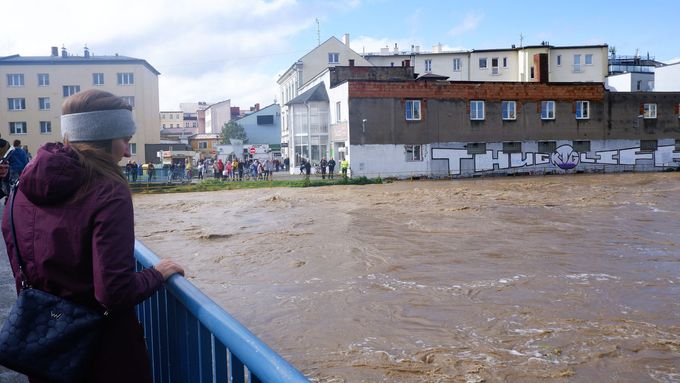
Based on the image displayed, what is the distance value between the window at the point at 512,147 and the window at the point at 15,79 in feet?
171

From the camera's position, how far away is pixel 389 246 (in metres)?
15.0

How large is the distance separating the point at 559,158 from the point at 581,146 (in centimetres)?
212

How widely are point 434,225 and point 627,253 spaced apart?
625 cm

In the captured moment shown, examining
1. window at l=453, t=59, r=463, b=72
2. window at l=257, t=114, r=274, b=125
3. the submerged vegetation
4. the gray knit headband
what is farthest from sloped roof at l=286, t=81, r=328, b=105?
the gray knit headband

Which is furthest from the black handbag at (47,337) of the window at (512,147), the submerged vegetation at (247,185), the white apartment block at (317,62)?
the white apartment block at (317,62)

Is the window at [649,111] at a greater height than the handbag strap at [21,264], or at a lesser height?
greater

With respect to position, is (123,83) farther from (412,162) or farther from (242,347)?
(242,347)

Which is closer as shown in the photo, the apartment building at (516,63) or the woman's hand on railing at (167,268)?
the woman's hand on railing at (167,268)

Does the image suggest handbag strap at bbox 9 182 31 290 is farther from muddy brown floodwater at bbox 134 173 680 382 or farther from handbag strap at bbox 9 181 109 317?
muddy brown floodwater at bbox 134 173 680 382

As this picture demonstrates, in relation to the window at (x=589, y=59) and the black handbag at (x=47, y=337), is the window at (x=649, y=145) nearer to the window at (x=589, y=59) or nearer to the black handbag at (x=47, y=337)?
the window at (x=589, y=59)

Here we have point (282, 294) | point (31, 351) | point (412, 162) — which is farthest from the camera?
point (412, 162)

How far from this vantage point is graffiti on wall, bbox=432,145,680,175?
45.7 metres

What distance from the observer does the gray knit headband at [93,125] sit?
246cm

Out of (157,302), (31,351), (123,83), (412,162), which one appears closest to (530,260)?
(157,302)
